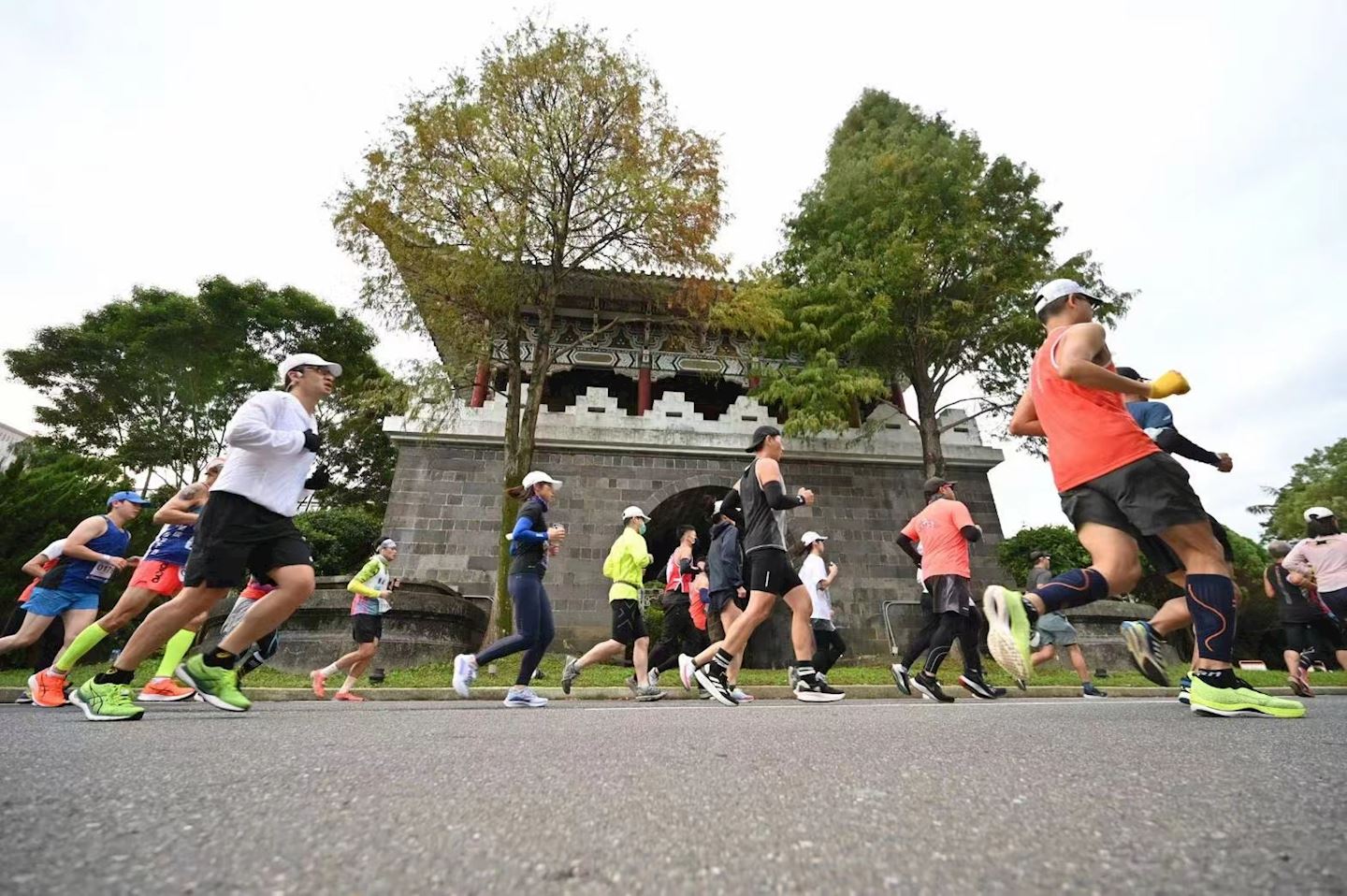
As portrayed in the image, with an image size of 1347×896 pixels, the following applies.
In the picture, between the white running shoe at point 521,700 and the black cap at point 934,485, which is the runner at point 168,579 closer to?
the white running shoe at point 521,700

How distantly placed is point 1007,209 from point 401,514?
1330cm

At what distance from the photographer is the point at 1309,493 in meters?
34.3

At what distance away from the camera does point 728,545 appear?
6793 millimetres

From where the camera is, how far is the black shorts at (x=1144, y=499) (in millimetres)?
2977

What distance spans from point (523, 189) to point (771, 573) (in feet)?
28.1

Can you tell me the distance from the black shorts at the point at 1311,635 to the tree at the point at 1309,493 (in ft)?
102

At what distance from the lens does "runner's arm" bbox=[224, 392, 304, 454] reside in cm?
362

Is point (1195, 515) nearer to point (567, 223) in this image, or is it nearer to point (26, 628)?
point (26, 628)

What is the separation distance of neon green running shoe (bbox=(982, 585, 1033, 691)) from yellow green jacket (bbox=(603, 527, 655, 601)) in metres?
3.80

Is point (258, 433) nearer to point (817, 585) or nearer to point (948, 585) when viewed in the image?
point (948, 585)

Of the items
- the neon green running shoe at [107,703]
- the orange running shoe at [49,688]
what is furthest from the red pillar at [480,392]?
the neon green running shoe at [107,703]

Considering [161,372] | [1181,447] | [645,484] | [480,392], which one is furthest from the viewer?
[161,372]

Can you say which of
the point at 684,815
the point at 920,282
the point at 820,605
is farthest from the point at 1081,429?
the point at 920,282

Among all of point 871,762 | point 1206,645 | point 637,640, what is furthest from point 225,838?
point 637,640
